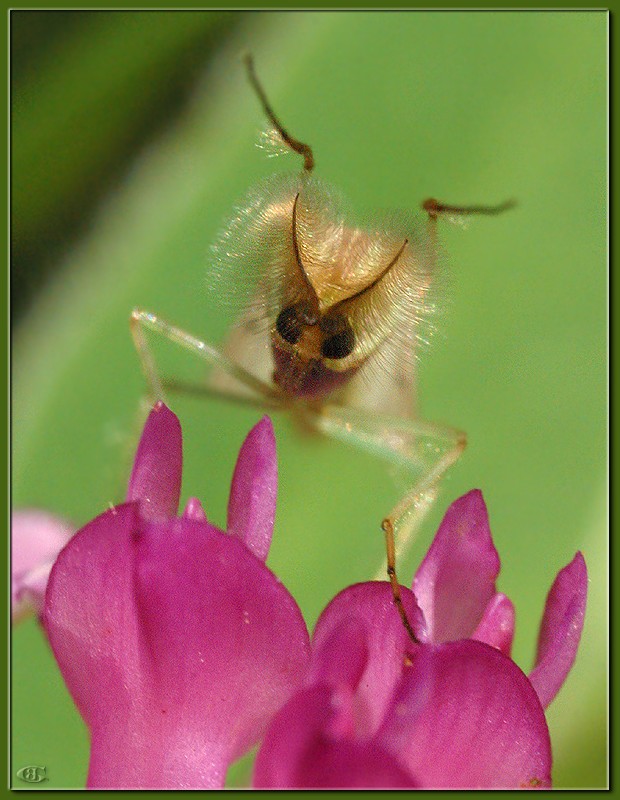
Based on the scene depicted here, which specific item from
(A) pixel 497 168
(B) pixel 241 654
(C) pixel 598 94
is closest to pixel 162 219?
(A) pixel 497 168

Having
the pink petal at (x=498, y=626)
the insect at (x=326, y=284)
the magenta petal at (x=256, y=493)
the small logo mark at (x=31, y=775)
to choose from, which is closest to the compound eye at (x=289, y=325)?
the insect at (x=326, y=284)

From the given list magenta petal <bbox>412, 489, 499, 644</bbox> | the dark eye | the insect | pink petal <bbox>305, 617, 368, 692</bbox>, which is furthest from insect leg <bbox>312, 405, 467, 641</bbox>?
pink petal <bbox>305, 617, 368, 692</bbox>

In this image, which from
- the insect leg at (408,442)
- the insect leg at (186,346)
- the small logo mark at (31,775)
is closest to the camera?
the small logo mark at (31,775)

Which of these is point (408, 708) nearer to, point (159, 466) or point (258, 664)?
point (258, 664)

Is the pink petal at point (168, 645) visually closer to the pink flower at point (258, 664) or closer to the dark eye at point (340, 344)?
the pink flower at point (258, 664)

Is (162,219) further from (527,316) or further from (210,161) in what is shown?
(527,316)

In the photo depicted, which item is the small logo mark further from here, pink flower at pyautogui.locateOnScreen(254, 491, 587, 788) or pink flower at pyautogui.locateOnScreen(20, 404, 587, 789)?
pink flower at pyautogui.locateOnScreen(254, 491, 587, 788)
